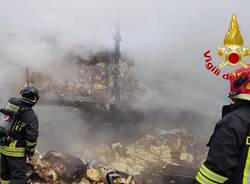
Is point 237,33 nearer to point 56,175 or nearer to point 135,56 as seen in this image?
point 56,175

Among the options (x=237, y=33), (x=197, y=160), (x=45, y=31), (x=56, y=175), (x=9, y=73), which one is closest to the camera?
(x=237, y=33)

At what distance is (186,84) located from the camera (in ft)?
32.5

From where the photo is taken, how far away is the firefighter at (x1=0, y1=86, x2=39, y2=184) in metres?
4.58

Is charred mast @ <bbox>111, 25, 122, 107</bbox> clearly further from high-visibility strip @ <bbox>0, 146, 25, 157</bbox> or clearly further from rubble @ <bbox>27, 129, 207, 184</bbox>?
high-visibility strip @ <bbox>0, 146, 25, 157</bbox>

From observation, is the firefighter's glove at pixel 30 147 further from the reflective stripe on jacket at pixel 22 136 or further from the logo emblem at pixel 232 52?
the logo emblem at pixel 232 52

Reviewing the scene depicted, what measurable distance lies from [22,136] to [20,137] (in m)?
0.03

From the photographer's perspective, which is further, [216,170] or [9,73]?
[9,73]

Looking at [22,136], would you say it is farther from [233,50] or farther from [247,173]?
[247,173]

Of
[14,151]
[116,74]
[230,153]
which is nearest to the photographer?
[230,153]

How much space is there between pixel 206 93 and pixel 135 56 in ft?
7.10

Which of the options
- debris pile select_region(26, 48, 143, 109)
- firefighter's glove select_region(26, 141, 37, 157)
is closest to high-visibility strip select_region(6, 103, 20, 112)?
firefighter's glove select_region(26, 141, 37, 157)

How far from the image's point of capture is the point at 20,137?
4.67 m

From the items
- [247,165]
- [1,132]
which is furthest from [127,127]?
[247,165]

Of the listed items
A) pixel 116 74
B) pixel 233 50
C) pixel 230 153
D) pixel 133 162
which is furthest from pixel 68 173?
pixel 230 153
